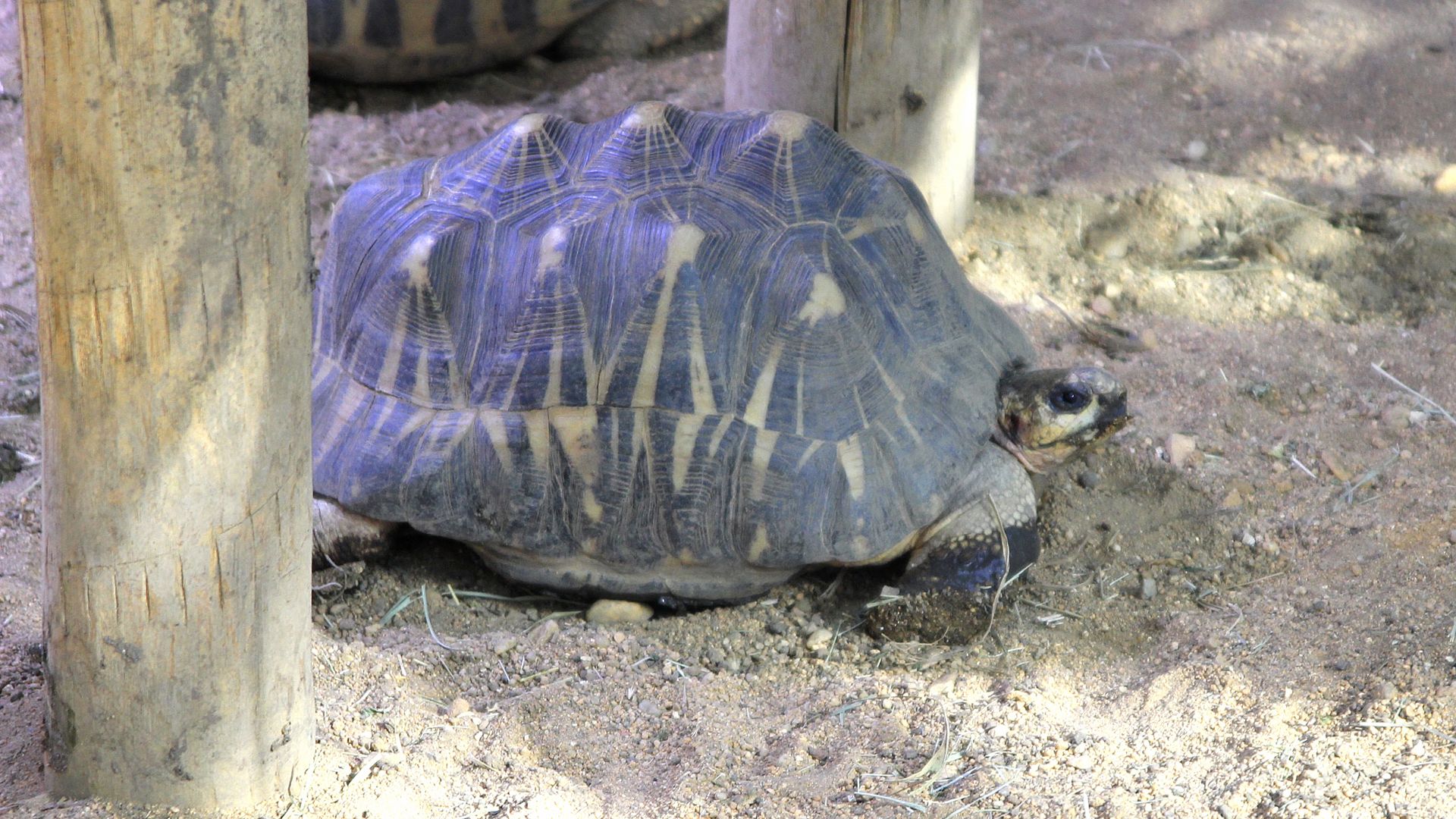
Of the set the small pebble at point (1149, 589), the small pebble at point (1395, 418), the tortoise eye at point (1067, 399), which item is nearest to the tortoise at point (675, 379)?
the tortoise eye at point (1067, 399)

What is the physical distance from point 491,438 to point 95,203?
5.27 feet

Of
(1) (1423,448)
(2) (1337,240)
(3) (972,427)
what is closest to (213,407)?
(3) (972,427)

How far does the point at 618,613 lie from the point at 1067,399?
4.35 ft

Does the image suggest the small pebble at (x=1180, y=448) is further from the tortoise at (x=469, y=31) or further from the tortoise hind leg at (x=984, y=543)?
the tortoise at (x=469, y=31)

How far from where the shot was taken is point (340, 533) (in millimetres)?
3457

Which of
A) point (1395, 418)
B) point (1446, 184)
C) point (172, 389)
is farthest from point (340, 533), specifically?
point (1446, 184)

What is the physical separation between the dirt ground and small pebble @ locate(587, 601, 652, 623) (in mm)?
55

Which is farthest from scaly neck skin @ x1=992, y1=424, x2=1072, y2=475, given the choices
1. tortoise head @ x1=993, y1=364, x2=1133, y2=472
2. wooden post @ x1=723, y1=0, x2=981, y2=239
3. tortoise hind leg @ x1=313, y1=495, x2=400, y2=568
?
tortoise hind leg @ x1=313, y1=495, x2=400, y2=568

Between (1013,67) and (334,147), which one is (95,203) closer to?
(334,147)

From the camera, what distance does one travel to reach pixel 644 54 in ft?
22.2

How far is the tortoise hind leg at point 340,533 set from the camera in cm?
345

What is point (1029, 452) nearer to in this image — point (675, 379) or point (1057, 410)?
point (1057, 410)

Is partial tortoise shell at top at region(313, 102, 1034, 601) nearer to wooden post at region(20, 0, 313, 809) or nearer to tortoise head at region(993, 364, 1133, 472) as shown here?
tortoise head at region(993, 364, 1133, 472)

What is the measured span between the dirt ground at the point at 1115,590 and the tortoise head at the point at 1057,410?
32 cm
